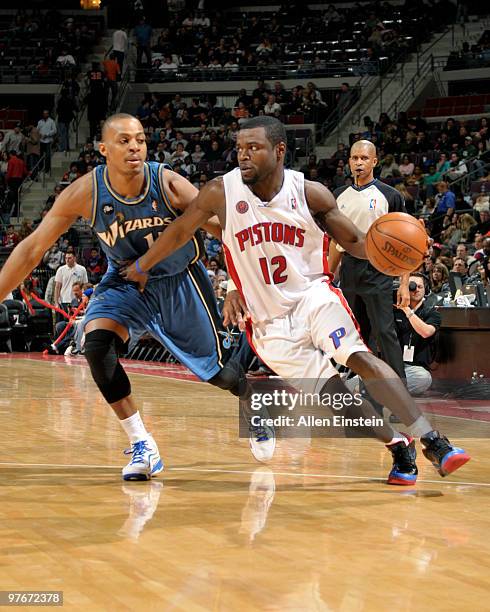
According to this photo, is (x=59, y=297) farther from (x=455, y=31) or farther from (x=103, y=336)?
(x=455, y=31)

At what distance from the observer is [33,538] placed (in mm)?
3562

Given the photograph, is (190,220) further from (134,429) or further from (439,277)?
(439,277)

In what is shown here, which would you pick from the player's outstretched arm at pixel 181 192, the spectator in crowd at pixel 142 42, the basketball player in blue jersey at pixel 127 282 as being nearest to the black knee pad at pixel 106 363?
the basketball player in blue jersey at pixel 127 282

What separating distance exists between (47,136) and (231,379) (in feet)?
60.5

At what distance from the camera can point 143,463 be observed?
4.83 meters

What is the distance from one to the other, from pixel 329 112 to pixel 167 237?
18332 millimetres

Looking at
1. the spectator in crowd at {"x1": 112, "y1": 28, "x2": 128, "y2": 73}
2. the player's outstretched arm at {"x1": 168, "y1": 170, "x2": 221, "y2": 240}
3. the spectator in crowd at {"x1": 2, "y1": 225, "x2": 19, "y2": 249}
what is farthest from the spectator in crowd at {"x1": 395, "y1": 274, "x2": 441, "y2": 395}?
the spectator in crowd at {"x1": 112, "y1": 28, "x2": 128, "y2": 73}

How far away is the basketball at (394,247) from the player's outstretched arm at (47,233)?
1434 mm

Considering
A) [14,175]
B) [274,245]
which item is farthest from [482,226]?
[14,175]

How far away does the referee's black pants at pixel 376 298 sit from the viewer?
6.24m

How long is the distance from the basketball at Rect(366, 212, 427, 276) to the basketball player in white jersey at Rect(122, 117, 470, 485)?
0.41ft

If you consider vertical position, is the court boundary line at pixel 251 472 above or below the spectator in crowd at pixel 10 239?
below

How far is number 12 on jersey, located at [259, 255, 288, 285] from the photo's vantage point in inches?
181

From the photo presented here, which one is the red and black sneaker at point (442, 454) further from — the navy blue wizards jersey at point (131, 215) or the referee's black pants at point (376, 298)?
the referee's black pants at point (376, 298)
